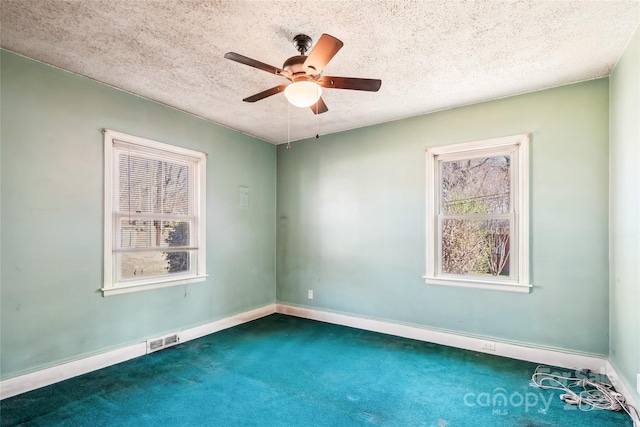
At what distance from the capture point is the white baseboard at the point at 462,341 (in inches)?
111

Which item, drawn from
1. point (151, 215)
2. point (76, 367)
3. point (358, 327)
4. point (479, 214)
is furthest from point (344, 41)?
point (76, 367)

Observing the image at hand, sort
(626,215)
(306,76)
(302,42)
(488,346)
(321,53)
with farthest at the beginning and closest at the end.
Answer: (488,346)
(626,215)
(302,42)
(306,76)
(321,53)

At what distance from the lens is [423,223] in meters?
3.66

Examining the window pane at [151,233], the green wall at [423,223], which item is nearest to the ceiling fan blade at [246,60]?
the window pane at [151,233]

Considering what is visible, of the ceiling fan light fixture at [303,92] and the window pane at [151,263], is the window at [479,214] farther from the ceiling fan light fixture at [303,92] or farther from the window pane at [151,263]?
the window pane at [151,263]

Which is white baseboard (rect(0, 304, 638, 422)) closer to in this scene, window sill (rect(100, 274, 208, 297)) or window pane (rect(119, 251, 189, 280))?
window sill (rect(100, 274, 208, 297))

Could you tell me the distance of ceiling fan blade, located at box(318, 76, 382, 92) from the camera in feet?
6.88

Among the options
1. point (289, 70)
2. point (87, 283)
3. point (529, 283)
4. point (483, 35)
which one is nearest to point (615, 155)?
point (529, 283)

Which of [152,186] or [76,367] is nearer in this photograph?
[76,367]

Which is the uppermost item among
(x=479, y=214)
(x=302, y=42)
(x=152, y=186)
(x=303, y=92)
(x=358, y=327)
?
(x=302, y=42)

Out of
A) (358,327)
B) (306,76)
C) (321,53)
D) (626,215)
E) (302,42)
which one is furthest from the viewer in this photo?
(358,327)

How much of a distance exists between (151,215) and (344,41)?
259cm

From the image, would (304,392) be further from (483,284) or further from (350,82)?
(350,82)

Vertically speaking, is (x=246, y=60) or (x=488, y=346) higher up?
(x=246, y=60)
